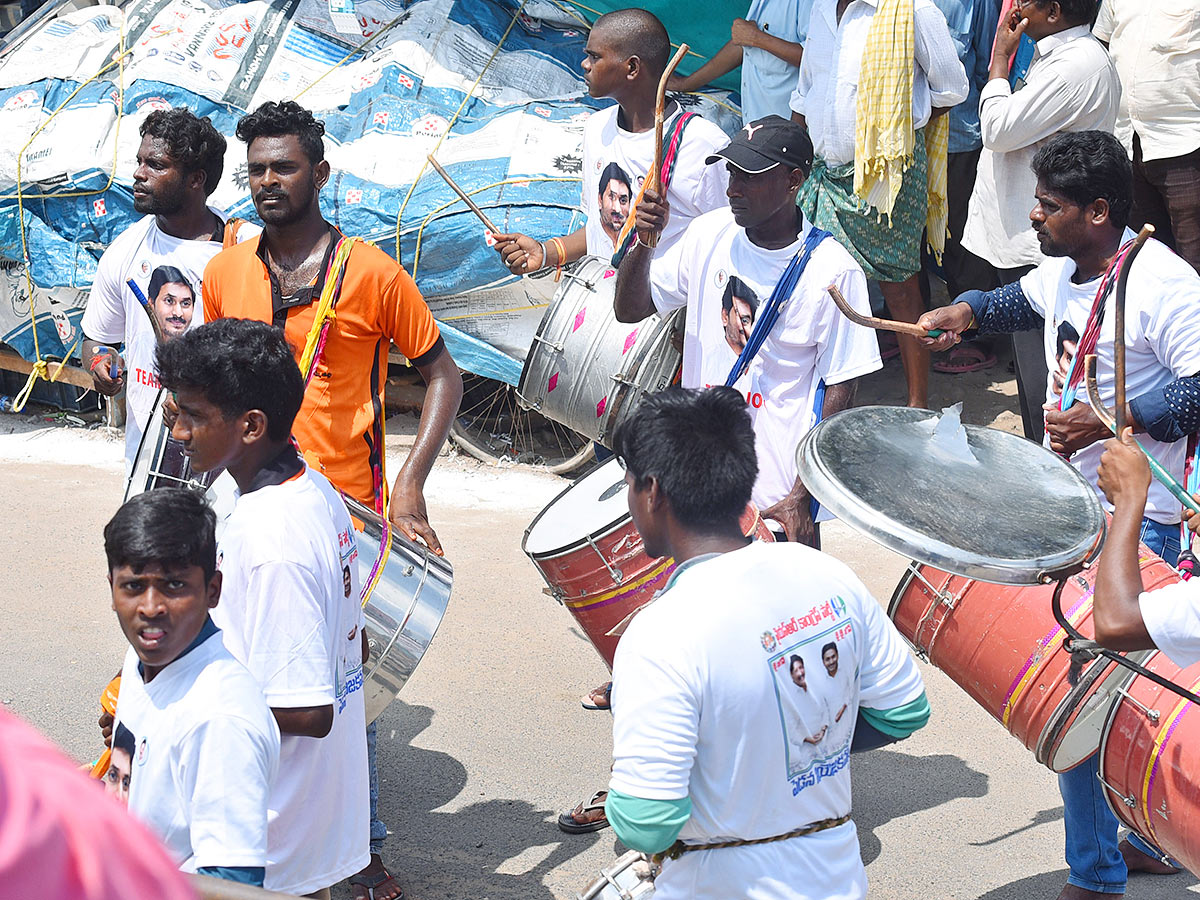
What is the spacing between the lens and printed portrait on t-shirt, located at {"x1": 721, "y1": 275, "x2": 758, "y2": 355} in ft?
13.1

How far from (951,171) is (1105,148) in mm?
3637

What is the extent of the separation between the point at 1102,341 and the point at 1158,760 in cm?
108

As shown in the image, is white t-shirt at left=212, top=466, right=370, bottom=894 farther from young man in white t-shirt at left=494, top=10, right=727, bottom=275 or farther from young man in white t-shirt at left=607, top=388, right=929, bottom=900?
young man in white t-shirt at left=494, top=10, right=727, bottom=275

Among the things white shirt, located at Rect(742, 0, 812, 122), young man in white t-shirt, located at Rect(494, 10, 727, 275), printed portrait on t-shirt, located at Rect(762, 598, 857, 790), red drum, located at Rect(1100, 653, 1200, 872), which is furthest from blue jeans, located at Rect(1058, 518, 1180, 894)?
white shirt, located at Rect(742, 0, 812, 122)

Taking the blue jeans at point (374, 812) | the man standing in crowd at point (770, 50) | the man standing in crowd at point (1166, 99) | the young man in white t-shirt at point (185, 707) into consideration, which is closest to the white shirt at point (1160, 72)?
the man standing in crowd at point (1166, 99)

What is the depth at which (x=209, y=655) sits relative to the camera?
2377 mm

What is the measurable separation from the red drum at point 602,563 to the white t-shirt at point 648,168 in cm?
131

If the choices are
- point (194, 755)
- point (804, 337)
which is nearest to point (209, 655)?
point (194, 755)

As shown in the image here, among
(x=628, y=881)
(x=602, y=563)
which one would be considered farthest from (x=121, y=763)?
(x=602, y=563)

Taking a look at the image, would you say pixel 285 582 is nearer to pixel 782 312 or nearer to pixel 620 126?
pixel 782 312

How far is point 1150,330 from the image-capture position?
344 cm

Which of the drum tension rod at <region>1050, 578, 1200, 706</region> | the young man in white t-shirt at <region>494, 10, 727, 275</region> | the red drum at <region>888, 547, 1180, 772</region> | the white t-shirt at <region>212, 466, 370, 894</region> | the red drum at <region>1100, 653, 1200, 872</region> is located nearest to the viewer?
the white t-shirt at <region>212, 466, 370, 894</region>

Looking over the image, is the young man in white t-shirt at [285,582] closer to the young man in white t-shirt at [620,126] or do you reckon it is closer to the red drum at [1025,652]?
the red drum at [1025,652]

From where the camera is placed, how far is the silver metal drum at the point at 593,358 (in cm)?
471
